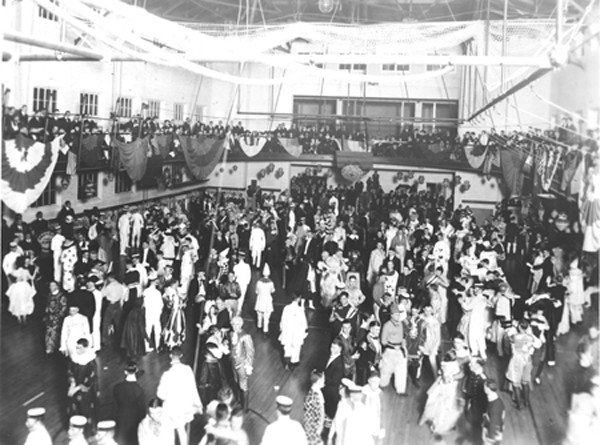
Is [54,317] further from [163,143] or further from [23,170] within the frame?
[163,143]

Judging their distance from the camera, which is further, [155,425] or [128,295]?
[128,295]

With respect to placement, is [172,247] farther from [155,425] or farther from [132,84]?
[132,84]

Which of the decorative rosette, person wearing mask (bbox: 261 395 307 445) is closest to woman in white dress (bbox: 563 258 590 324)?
person wearing mask (bbox: 261 395 307 445)

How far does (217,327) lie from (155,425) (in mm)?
2117

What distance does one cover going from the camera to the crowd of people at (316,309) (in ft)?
24.6

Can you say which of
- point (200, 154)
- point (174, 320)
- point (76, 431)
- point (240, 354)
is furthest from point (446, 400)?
point (200, 154)

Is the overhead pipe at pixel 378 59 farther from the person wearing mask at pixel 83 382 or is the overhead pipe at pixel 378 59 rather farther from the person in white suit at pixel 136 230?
the person in white suit at pixel 136 230

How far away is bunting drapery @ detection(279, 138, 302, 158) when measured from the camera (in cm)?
2728

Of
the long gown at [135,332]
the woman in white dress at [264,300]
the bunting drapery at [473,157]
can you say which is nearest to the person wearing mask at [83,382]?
the long gown at [135,332]

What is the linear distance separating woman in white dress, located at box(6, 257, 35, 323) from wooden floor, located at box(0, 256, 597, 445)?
0.27 metres

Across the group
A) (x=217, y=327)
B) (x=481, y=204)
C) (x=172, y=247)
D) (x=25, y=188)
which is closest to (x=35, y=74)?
(x=25, y=188)

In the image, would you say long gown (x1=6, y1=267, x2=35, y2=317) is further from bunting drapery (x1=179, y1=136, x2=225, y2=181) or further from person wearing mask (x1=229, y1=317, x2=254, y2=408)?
bunting drapery (x1=179, y1=136, x2=225, y2=181)

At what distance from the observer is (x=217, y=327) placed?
28.5 ft

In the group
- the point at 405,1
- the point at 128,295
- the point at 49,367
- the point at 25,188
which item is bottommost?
the point at 49,367
